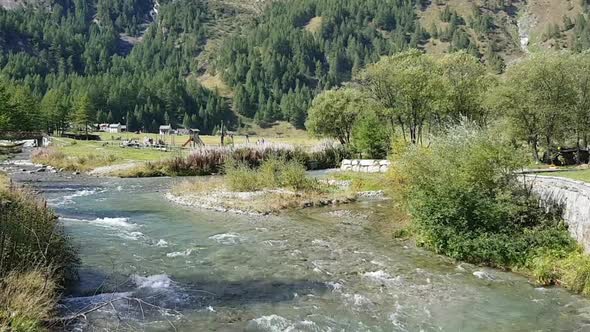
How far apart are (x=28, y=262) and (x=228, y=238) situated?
38.7ft

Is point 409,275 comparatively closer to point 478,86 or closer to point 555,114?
point 555,114

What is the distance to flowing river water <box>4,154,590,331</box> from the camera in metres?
13.9

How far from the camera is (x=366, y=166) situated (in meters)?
56.4

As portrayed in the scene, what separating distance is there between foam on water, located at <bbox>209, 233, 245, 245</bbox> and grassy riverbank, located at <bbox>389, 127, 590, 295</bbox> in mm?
8373

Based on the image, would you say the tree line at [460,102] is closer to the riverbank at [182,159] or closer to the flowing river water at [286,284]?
the riverbank at [182,159]

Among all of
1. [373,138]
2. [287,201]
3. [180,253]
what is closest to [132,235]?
[180,253]

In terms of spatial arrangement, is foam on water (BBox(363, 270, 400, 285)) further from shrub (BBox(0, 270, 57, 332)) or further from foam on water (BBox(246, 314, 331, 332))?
shrub (BBox(0, 270, 57, 332))

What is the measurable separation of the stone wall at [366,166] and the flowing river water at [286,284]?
25306mm

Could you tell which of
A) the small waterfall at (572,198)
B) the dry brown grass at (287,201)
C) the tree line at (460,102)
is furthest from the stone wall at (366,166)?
the small waterfall at (572,198)

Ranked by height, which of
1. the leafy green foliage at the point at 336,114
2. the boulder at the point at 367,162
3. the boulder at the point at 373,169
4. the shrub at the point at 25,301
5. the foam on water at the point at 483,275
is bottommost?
the foam on water at the point at 483,275

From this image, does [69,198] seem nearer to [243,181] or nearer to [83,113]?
[243,181]

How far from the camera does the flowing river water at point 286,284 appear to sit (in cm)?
1389

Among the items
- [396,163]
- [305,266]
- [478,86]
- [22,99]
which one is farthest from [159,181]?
[22,99]

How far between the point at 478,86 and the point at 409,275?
158ft
